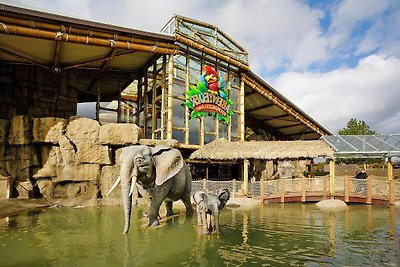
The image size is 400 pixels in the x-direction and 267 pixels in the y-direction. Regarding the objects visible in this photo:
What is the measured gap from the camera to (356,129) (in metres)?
42.4

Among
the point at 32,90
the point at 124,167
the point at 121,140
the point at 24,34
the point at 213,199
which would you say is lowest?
the point at 213,199

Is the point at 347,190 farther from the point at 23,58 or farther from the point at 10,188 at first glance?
the point at 23,58

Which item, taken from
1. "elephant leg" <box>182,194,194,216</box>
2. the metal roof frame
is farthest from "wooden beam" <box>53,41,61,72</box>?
the metal roof frame

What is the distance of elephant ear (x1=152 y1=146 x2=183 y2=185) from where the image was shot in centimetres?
876

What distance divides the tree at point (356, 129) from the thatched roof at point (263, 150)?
2769cm

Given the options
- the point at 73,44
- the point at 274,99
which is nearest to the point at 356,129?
the point at 274,99

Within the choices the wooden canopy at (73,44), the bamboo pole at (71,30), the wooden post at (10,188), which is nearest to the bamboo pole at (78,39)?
the wooden canopy at (73,44)

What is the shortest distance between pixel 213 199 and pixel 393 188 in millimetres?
11726

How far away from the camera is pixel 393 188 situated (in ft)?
50.7

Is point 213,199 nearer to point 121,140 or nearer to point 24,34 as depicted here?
point 121,140

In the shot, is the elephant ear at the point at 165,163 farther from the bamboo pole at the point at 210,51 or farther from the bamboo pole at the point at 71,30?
the bamboo pole at the point at 210,51

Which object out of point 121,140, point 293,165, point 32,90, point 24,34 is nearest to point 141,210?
point 121,140

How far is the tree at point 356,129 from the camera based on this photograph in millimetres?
41906

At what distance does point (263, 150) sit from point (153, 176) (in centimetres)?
990
